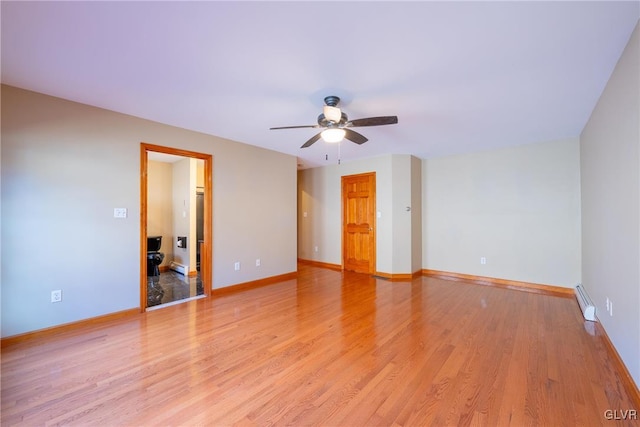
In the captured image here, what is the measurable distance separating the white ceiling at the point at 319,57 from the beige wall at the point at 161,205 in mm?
2907

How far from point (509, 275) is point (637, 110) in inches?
135

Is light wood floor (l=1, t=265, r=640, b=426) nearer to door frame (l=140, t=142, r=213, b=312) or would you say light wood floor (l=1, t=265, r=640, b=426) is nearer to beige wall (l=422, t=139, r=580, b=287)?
door frame (l=140, t=142, r=213, b=312)

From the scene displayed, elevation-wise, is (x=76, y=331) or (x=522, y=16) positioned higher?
(x=522, y=16)

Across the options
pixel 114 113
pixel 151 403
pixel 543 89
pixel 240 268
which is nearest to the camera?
pixel 151 403

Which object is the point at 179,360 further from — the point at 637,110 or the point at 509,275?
the point at 509,275

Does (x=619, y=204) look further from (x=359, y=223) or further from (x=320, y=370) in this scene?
(x=359, y=223)

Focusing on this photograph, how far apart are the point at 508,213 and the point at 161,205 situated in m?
6.72

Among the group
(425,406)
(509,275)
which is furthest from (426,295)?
(425,406)

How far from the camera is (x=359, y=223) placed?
5.58 m

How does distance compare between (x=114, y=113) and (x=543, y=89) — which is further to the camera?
(x=114, y=113)

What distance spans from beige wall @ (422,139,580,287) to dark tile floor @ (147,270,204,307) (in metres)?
4.29

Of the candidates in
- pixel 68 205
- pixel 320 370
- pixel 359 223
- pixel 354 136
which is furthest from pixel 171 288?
pixel 354 136

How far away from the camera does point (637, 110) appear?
1725mm

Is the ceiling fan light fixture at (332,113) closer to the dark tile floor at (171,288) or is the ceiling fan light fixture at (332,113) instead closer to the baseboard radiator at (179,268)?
the dark tile floor at (171,288)
